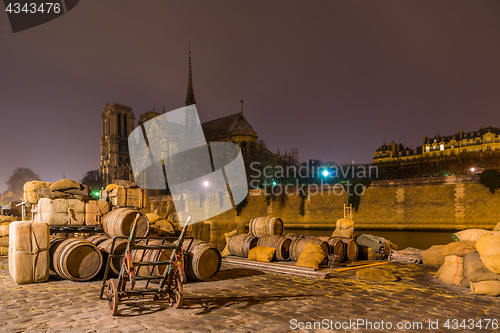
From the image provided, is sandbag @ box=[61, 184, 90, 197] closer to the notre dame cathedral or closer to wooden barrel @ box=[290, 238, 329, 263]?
wooden barrel @ box=[290, 238, 329, 263]

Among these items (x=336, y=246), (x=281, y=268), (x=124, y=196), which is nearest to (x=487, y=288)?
(x=336, y=246)

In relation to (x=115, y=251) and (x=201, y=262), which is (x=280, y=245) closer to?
(x=201, y=262)

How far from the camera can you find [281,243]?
10.1 metres

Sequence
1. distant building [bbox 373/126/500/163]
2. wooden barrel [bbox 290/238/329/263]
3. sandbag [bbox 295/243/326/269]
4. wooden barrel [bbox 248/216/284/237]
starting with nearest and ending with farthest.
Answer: sandbag [bbox 295/243/326/269], wooden barrel [bbox 290/238/329/263], wooden barrel [bbox 248/216/284/237], distant building [bbox 373/126/500/163]

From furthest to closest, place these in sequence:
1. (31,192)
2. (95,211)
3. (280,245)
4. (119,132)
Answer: (119,132)
(95,211)
(280,245)
(31,192)

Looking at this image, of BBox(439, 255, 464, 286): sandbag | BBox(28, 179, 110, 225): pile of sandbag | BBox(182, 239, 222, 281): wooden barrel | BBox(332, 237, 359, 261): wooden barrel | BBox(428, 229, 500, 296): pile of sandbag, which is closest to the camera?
BBox(428, 229, 500, 296): pile of sandbag

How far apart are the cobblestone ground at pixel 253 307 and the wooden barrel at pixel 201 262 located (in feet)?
0.74

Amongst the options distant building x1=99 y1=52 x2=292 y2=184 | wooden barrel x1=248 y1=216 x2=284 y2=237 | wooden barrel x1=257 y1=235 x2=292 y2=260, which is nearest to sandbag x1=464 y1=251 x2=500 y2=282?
wooden barrel x1=257 y1=235 x2=292 y2=260

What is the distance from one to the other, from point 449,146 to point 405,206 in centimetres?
5082

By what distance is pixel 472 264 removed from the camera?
6602 mm

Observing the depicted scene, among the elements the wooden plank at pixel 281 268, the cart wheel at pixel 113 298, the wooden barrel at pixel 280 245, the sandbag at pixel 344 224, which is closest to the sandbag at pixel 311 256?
the wooden plank at pixel 281 268

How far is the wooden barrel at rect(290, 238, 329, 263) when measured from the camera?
9.46 m

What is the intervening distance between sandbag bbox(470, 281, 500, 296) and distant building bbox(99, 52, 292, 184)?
6475 cm

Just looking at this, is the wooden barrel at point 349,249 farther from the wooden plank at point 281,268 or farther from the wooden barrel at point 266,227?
the wooden plank at point 281,268
